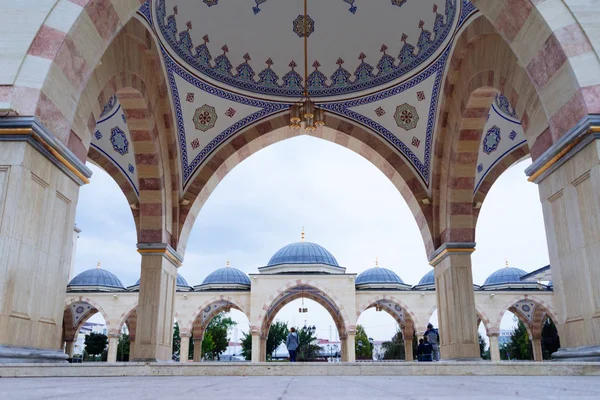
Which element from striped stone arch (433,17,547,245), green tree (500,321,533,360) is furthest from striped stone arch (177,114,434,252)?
green tree (500,321,533,360)

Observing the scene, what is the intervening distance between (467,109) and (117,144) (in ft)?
17.9

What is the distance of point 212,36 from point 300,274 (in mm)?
11517

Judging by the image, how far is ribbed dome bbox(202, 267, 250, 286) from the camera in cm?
2092

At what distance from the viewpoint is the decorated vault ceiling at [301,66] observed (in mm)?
8250

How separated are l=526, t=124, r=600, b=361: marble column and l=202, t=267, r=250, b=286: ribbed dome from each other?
55.7ft

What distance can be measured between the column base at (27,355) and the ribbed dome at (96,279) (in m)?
16.6

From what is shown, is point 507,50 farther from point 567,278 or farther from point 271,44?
point 271,44

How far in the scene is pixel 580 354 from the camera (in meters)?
3.99

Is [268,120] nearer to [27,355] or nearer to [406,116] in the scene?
[406,116]

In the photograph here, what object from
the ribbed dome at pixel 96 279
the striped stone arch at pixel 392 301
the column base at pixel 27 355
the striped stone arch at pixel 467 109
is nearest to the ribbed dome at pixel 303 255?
the striped stone arch at pixel 392 301

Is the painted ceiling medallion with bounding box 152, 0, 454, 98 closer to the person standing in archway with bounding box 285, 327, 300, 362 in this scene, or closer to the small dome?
the person standing in archway with bounding box 285, 327, 300, 362

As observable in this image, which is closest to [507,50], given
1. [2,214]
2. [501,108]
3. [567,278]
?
[501,108]

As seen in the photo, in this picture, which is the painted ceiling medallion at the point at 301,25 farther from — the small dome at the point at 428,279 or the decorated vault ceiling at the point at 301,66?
the small dome at the point at 428,279

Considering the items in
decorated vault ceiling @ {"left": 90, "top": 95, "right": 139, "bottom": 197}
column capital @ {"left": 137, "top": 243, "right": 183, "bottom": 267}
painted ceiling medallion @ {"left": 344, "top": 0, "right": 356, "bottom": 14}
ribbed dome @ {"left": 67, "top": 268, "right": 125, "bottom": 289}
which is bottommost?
column capital @ {"left": 137, "top": 243, "right": 183, "bottom": 267}
